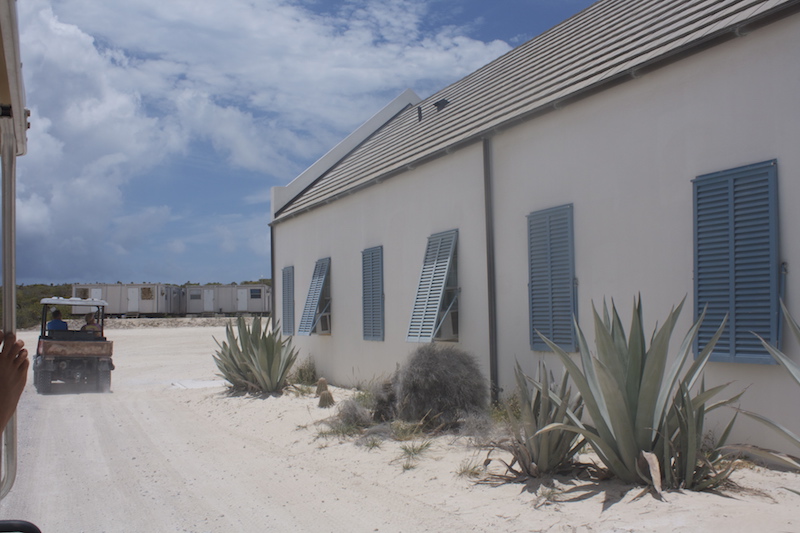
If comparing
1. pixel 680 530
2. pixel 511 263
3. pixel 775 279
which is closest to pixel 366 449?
pixel 511 263

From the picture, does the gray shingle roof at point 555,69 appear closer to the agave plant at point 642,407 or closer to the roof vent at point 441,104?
the roof vent at point 441,104

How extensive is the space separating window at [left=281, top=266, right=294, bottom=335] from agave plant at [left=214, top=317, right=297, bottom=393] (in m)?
3.84

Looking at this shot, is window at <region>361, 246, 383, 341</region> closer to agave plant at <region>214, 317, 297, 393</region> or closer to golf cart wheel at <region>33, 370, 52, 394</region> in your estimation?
agave plant at <region>214, 317, 297, 393</region>

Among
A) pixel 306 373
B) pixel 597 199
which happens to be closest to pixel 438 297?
pixel 597 199

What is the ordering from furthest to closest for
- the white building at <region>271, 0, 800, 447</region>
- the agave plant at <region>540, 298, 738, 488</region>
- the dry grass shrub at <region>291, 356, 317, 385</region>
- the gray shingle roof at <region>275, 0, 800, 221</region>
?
the dry grass shrub at <region>291, 356, 317, 385</region> < the gray shingle roof at <region>275, 0, 800, 221</region> < the white building at <region>271, 0, 800, 447</region> < the agave plant at <region>540, 298, 738, 488</region>

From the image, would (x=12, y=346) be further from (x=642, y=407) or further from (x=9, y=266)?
(x=642, y=407)

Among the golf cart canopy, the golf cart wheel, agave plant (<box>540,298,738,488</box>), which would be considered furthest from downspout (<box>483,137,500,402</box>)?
the golf cart wheel

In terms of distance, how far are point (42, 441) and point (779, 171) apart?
969cm

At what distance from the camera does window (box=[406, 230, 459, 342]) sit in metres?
11.1

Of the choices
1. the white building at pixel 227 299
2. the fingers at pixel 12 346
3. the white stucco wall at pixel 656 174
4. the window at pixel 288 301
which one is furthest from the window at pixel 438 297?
the white building at pixel 227 299

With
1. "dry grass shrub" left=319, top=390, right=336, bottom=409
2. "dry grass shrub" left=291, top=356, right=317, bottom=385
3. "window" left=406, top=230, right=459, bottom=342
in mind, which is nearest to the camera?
"window" left=406, top=230, right=459, bottom=342

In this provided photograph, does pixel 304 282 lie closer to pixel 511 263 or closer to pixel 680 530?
pixel 511 263

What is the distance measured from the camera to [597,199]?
8.52 meters

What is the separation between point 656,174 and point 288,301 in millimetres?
12679
